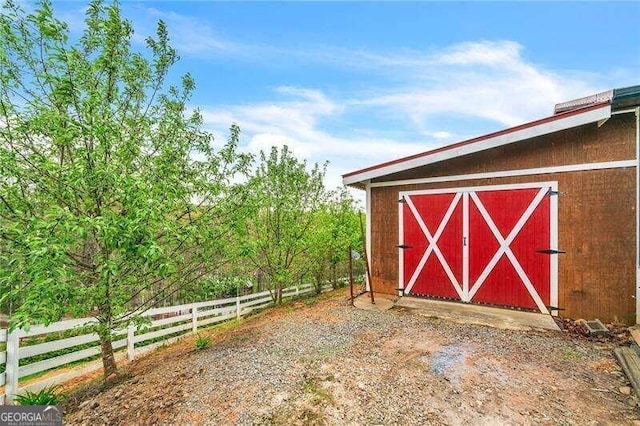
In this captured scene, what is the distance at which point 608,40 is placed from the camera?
808 centimetres

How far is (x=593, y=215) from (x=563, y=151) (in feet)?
3.74

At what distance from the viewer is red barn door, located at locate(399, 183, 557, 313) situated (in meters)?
5.17

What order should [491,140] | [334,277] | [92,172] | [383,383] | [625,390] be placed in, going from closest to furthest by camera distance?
[625,390] → [383,383] → [92,172] → [491,140] → [334,277]

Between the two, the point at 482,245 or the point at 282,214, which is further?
the point at 282,214

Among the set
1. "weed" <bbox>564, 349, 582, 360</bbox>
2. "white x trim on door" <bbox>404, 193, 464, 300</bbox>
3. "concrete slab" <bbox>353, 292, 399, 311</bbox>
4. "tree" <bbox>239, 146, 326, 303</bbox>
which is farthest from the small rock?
"tree" <bbox>239, 146, 326, 303</bbox>

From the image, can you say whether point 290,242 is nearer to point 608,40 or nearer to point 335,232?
point 335,232

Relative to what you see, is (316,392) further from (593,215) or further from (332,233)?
(332,233)

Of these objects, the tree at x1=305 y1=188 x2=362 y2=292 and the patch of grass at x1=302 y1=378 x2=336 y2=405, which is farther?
the tree at x1=305 y1=188 x2=362 y2=292

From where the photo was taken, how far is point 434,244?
623cm

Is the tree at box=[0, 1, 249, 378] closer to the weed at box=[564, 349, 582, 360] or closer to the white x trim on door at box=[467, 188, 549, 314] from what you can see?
the white x trim on door at box=[467, 188, 549, 314]

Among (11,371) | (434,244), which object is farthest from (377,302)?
(11,371)

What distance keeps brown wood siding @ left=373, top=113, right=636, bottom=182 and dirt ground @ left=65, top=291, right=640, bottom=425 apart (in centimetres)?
283

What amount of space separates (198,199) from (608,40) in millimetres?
11288

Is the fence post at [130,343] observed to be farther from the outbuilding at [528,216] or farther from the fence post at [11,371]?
the outbuilding at [528,216]
